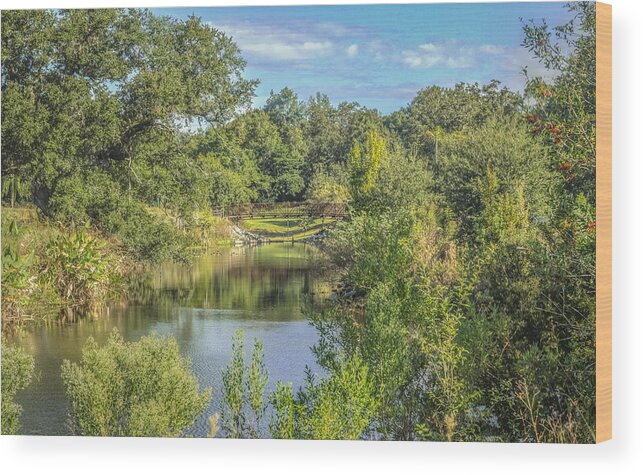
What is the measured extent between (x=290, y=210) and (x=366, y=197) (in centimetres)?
82

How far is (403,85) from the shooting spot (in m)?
8.94

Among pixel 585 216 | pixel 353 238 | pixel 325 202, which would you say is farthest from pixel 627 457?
pixel 325 202

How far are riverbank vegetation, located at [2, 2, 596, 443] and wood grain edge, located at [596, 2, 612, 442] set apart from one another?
0.14 meters

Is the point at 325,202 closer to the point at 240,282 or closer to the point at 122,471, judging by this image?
the point at 240,282

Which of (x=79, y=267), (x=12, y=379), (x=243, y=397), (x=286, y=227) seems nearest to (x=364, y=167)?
(x=286, y=227)

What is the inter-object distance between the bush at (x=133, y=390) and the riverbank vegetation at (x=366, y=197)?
106 mm

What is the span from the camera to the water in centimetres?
909

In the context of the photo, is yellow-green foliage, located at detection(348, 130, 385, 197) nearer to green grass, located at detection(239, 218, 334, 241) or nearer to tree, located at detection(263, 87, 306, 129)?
green grass, located at detection(239, 218, 334, 241)

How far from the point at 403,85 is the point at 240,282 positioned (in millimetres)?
2908

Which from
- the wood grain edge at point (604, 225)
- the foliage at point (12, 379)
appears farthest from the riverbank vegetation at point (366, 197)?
the foliage at point (12, 379)

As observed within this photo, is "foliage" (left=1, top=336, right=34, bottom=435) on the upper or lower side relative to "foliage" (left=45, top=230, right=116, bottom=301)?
lower

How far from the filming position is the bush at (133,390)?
869 centimetres

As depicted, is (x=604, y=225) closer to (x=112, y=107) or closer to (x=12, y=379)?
(x=112, y=107)

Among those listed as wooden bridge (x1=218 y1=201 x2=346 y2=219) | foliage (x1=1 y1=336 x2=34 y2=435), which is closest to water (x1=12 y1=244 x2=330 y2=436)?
foliage (x1=1 y1=336 x2=34 y2=435)
